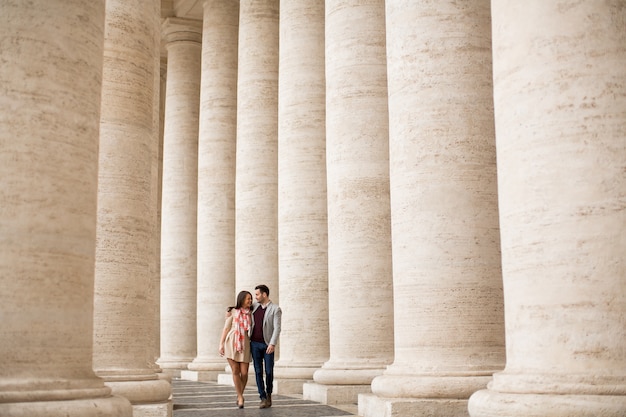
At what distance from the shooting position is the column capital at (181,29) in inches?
5837

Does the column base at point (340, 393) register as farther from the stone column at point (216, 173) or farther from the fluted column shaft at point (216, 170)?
the fluted column shaft at point (216, 170)

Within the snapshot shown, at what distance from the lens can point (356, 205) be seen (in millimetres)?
73312

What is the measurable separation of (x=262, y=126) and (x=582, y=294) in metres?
79.9

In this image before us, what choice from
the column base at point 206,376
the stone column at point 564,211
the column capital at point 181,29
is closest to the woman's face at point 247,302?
the stone column at point 564,211

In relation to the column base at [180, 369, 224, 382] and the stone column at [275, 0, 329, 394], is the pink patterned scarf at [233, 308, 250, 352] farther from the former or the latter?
the column base at [180, 369, 224, 382]

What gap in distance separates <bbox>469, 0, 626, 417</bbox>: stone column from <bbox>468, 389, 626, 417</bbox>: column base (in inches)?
1.6

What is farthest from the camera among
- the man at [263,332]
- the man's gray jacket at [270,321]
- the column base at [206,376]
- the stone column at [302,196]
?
the column base at [206,376]

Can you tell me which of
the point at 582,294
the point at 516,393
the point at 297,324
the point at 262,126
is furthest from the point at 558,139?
the point at 262,126

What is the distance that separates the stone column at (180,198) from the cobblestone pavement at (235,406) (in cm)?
4240

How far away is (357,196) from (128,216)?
71.8 ft

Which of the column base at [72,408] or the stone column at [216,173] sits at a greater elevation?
the stone column at [216,173]

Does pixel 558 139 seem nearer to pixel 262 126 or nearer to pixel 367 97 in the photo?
pixel 367 97

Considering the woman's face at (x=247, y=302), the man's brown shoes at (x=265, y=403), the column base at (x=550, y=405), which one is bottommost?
the man's brown shoes at (x=265, y=403)

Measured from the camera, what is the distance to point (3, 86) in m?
32.0
